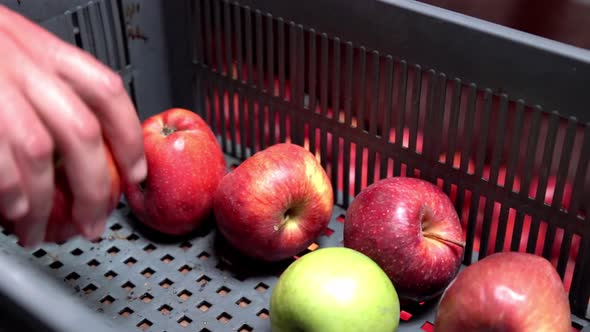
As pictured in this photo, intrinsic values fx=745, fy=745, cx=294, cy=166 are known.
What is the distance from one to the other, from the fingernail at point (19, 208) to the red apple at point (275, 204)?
0.38m

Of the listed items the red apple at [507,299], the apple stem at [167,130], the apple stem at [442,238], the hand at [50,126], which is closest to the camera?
the hand at [50,126]

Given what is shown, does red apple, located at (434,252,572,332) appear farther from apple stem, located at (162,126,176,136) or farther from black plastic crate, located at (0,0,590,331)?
apple stem, located at (162,126,176,136)

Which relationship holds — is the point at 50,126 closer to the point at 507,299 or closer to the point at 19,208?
the point at 19,208

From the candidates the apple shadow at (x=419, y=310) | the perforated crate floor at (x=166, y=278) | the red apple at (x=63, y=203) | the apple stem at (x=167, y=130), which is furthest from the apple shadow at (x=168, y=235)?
the red apple at (x=63, y=203)

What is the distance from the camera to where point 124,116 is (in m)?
0.42

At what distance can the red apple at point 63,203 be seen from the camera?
44 cm

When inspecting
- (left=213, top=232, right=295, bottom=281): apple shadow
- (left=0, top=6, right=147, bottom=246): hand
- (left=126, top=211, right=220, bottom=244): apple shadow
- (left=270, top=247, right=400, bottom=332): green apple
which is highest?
(left=0, top=6, right=147, bottom=246): hand

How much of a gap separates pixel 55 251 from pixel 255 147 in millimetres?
277

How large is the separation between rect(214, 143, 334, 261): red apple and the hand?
327 millimetres

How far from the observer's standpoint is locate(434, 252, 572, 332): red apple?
24.5 inches

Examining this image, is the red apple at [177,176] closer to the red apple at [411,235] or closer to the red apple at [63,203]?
the red apple at [411,235]

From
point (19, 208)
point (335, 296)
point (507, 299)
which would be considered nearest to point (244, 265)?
point (335, 296)

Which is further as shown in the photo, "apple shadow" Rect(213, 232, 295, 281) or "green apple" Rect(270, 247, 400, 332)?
"apple shadow" Rect(213, 232, 295, 281)

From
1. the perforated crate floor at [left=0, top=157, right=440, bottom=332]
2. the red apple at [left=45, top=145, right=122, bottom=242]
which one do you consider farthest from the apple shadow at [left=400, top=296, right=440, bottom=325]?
the red apple at [left=45, top=145, right=122, bottom=242]
